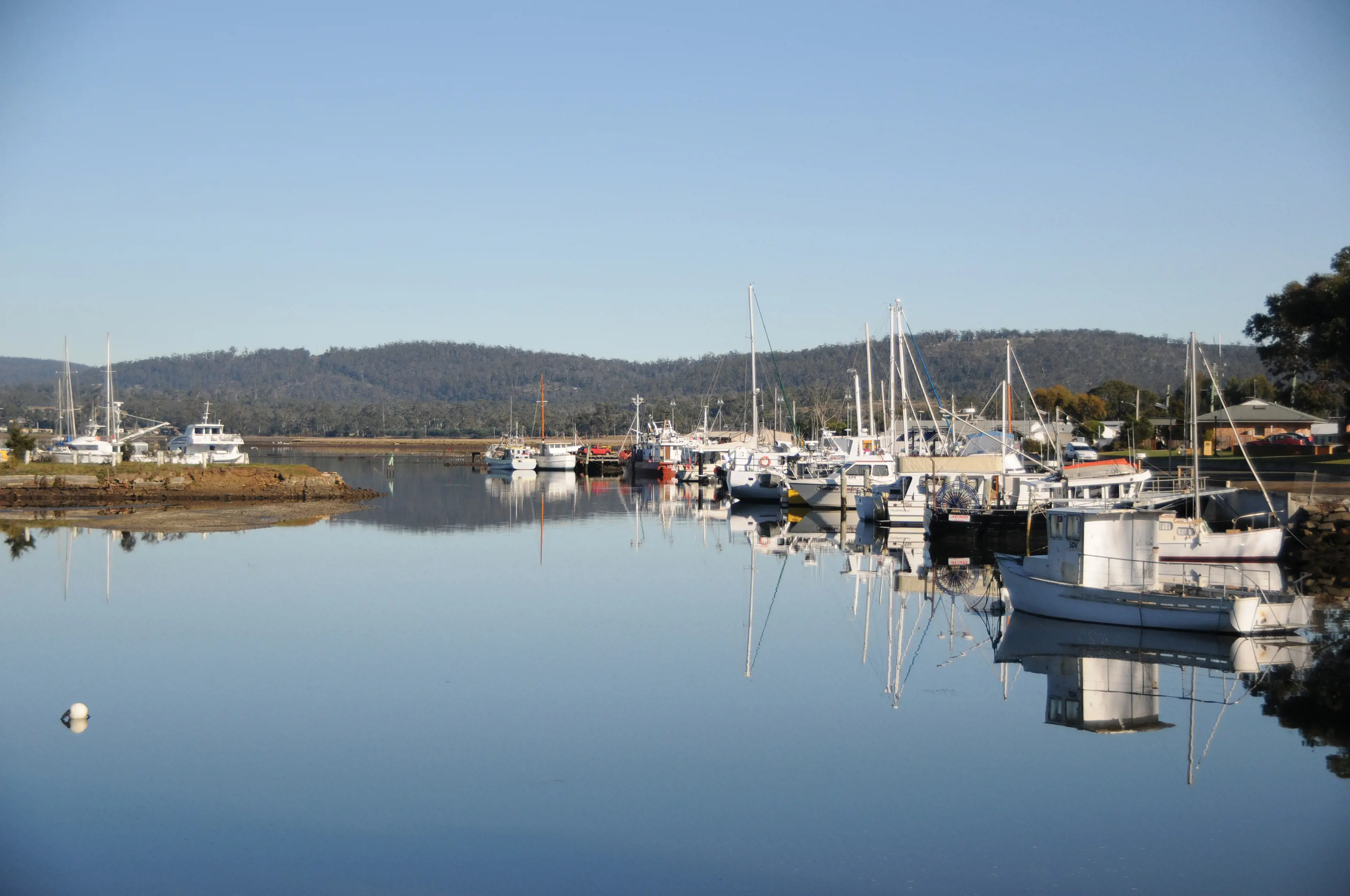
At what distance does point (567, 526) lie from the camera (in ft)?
152

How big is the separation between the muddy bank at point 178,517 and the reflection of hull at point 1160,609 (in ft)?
97.0

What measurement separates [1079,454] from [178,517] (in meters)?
40.7

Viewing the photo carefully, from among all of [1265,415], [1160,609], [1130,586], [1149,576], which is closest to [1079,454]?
[1265,415]

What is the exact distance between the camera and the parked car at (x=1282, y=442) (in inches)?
2346

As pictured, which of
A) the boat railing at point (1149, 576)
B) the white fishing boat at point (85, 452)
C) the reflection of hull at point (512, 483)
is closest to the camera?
the boat railing at point (1149, 576)

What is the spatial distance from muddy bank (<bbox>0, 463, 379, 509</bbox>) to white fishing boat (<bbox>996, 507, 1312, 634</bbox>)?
41602 millimetres

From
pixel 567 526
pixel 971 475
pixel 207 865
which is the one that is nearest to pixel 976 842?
pixel 207 865

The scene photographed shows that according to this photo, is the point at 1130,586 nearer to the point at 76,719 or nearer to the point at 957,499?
the point at 76,719

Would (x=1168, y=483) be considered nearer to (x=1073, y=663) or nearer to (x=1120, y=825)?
(x=1073, y=663)

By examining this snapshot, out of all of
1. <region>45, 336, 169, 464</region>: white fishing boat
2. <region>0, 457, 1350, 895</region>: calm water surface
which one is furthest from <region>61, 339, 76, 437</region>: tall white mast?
<region>0, 457, 1350, 895</region>: calm water surface

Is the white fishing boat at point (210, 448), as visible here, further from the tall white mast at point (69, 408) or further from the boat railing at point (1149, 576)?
the boat railing at point (1149, 576)

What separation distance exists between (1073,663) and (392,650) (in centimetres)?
1119

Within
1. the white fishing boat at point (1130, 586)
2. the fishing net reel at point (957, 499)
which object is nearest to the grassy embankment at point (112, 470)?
the fishing net reel at point (957, 499)

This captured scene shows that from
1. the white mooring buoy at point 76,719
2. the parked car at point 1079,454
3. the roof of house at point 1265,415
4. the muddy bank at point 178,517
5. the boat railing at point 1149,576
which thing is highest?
the roof of house at point 1265,415
